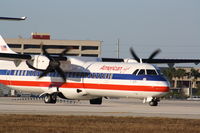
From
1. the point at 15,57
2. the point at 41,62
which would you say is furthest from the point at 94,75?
the point at 15,57

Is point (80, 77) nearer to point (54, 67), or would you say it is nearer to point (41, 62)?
point (54, 67)

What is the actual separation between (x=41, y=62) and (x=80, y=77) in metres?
3.28

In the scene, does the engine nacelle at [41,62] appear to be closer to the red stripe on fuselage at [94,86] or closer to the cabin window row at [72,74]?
the cabin window row at [72,74]

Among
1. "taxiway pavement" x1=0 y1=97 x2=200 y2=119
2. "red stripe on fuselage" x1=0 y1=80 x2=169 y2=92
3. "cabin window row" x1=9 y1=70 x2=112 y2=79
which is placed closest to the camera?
"taxiway pavement" x1=0 y1=97 x2=200 y2=119

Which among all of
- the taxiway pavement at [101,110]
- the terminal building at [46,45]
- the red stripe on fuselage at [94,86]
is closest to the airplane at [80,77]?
the red stripe on fuselage at [94,86]

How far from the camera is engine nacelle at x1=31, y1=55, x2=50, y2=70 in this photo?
47.8 m

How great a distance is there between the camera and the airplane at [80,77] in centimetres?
4431

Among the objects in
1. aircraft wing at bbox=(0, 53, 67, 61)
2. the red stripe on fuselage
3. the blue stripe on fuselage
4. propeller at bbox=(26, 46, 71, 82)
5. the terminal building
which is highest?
the terminal building

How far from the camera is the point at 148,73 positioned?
1745 inches

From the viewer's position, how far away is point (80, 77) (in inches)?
1874

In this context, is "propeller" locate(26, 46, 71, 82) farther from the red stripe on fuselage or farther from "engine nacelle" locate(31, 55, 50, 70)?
the red stripe on fuselage

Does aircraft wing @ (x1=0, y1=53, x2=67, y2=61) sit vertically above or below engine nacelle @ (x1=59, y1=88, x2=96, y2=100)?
above

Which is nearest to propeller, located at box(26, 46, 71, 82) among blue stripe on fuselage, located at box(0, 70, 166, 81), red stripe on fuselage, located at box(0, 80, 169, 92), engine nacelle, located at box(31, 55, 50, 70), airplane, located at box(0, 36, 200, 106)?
airplane, located at box(0, 36, 200, 106)

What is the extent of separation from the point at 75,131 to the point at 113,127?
7.76 ft
